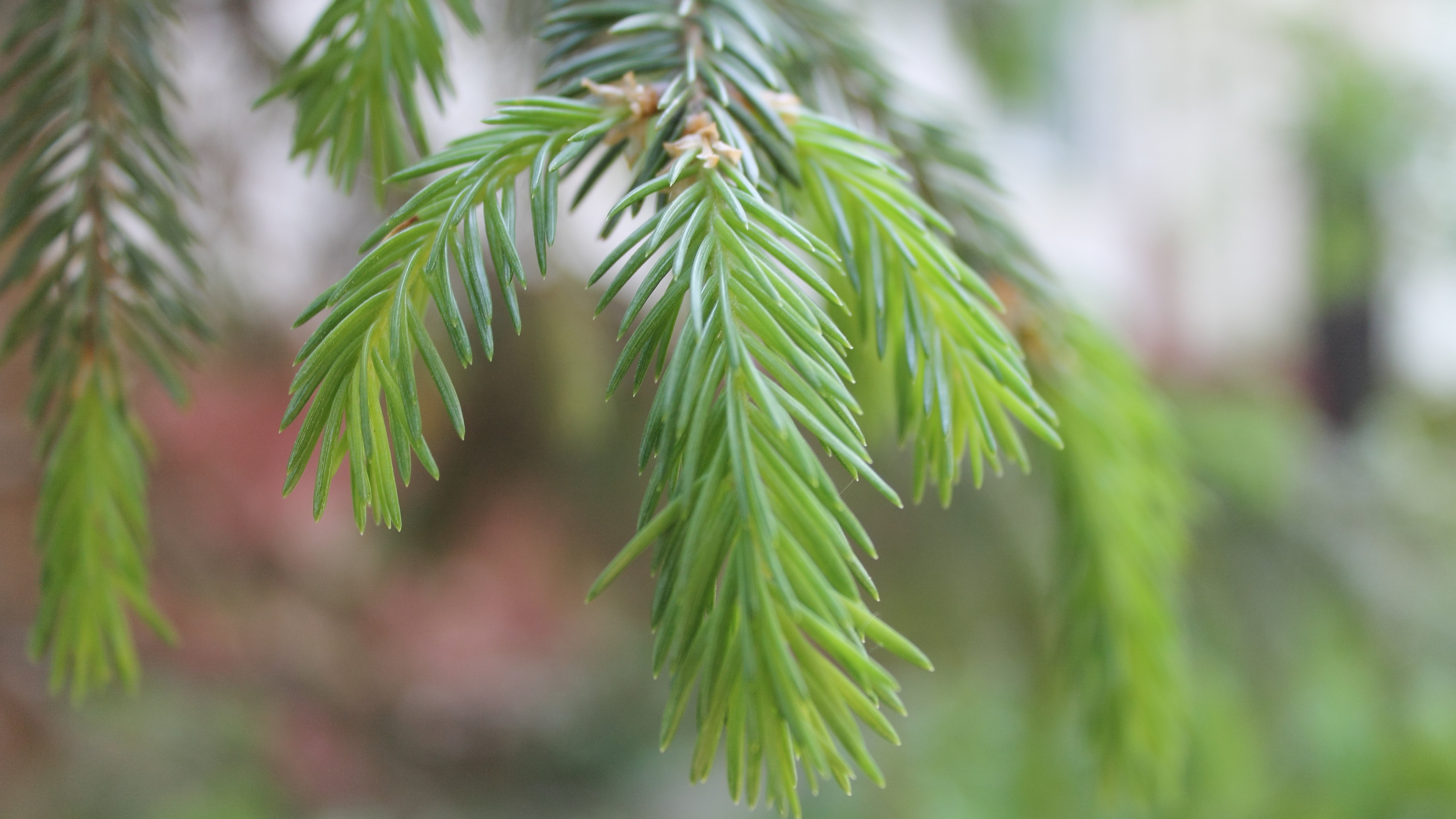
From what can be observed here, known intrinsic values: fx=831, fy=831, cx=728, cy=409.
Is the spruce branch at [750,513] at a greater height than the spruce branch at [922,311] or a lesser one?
lesser

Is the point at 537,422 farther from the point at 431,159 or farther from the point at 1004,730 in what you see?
the point at 1004,730

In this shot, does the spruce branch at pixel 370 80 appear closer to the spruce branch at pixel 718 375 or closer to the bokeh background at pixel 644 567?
the spruce branch at pixel 718 375

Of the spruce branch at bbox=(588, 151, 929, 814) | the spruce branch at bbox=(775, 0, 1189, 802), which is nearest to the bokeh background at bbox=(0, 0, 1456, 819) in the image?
the spruce branch at bbox=(775, 0, 1189, 802)

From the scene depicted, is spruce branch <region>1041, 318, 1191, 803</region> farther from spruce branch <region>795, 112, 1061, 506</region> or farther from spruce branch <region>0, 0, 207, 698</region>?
spruce branch <region>0, 0, 207, 698</region>

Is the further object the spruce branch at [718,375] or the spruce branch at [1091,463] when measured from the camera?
the spruce branch at [1091,463]

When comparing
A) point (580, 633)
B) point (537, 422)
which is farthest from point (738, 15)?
point (580, 633)

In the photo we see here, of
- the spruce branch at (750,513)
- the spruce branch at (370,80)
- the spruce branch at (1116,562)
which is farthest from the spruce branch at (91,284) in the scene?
the spruce branch at (1116,562)
